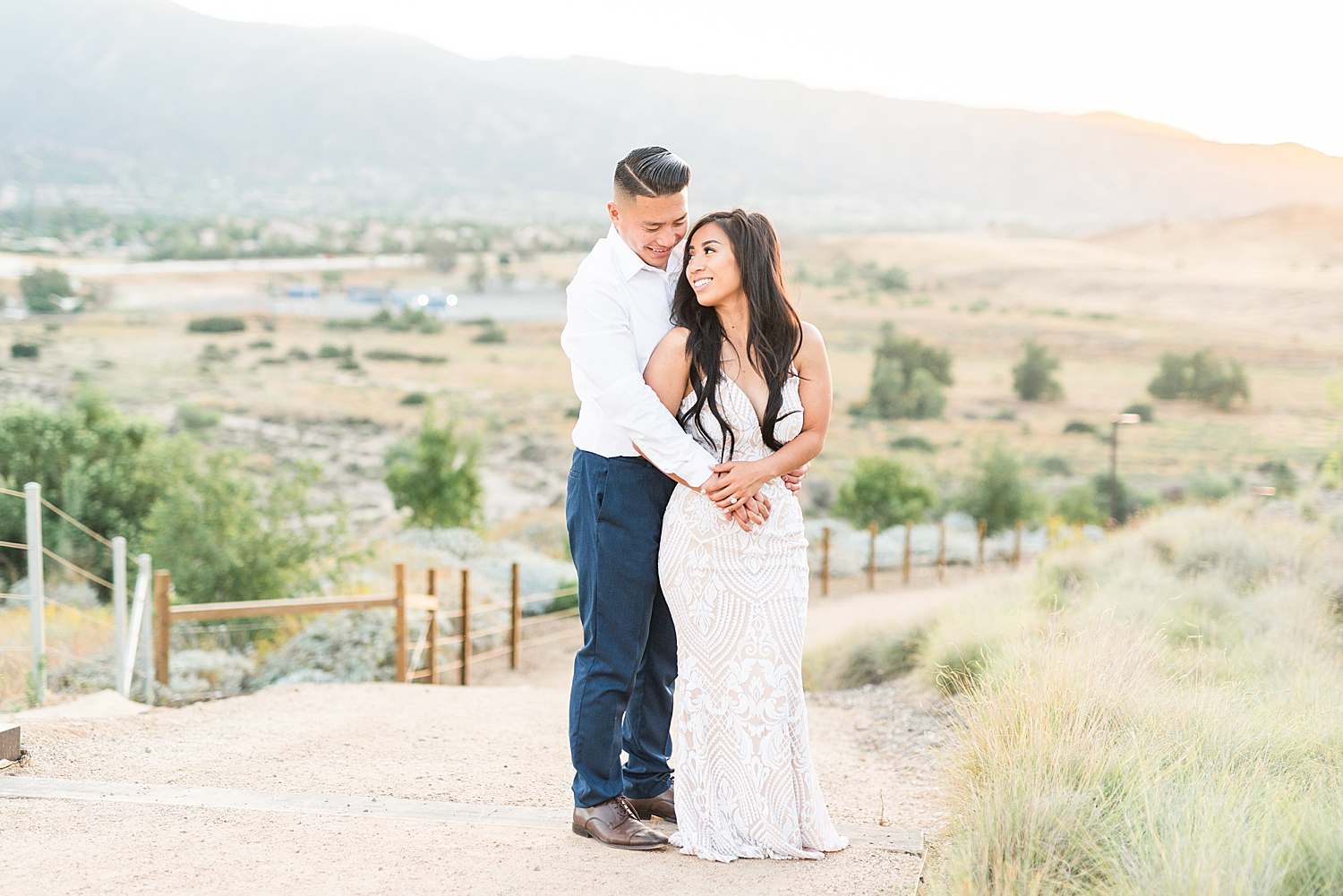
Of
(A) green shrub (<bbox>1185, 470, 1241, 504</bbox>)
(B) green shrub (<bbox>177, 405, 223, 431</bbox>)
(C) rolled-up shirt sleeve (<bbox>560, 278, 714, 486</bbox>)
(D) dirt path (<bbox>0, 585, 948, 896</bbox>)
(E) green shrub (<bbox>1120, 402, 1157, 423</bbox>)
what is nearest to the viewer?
(D) dirt path (<bbox>0, 585, 948, 896</bbox>)

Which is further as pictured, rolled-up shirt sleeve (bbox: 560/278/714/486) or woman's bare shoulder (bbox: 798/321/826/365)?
woman's bare shoulder (bbox: 798/321/826/365)

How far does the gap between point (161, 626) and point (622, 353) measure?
5015mm

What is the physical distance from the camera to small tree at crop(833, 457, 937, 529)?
27.3 meters

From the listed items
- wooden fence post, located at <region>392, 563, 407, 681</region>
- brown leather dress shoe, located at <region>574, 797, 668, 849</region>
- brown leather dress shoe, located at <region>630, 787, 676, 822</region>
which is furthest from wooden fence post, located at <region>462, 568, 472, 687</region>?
brown leather dress shoe, located at <region>574, 797, 668, 849</region>

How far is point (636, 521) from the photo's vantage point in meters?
2.96

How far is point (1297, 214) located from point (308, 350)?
Answer: 310ft

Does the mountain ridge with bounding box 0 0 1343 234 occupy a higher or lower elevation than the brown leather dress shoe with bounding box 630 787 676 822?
higher

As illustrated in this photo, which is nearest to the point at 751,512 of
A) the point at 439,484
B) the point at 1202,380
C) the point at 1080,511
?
the point at 439,484

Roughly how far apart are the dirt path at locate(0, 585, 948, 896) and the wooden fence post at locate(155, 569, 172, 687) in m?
1.01

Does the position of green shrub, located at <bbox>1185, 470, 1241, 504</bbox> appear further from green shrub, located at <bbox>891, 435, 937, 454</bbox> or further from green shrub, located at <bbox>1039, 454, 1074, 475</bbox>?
green shrub, located at <bbox>891, 435, 937, 454</bbox>

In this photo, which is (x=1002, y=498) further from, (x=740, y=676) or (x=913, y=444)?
(x=740, y=676)

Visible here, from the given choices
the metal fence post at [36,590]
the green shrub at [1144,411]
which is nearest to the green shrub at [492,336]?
the green shrub at [1144,411]

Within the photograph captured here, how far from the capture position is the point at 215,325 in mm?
69000

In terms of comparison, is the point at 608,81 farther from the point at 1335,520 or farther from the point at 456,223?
the point at 1335,520
